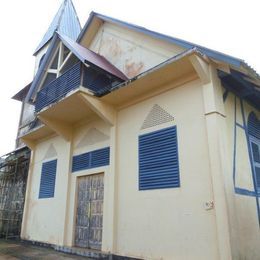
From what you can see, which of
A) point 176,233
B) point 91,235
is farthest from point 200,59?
point 91,235

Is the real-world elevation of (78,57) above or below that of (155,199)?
above

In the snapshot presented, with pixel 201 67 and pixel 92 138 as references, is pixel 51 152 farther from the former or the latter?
pixel 201 67

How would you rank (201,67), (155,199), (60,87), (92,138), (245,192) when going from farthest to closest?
1. (92,138)
2. (60,87)
3. (155,199)
4. (245,192)
5. (201,67)

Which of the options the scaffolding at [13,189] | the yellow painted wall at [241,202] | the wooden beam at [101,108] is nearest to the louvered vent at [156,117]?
the wooden beam at [101,108]

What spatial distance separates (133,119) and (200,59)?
2453 mm

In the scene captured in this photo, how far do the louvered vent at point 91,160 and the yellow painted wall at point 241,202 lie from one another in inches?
138

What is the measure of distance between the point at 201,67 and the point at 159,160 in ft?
7.58

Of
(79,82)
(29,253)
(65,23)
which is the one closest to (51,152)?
(29,253)

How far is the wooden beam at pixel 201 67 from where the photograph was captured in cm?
543

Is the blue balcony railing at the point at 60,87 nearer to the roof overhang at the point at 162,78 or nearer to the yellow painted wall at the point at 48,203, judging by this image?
the roof overhang at the point at 162,78

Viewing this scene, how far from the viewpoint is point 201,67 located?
17.9 ft

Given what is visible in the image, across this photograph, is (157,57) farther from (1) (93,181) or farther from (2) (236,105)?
(1) (93,181)

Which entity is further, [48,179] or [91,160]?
[48,179]

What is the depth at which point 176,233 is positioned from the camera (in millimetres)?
5336
